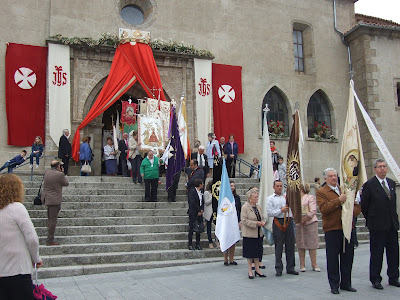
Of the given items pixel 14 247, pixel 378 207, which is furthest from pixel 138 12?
pixel 14 247

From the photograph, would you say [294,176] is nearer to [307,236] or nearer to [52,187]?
[307,236]

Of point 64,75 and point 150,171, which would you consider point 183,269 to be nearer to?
point 150,171

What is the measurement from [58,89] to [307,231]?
10653mm

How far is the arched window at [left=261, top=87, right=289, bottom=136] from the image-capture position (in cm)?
1880

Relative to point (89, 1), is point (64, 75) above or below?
below

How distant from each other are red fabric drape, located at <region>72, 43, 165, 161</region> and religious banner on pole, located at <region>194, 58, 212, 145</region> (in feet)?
5.59

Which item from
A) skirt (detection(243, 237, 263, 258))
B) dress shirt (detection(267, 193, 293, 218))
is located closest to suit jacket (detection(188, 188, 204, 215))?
skirt (detection(243, 237, 263, 258))

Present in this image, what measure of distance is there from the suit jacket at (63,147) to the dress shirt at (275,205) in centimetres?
819

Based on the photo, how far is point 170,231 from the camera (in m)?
10.3

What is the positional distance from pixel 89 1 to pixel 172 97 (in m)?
4.84

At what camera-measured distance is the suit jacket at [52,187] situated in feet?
29.0

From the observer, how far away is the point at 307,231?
8094 millimetres

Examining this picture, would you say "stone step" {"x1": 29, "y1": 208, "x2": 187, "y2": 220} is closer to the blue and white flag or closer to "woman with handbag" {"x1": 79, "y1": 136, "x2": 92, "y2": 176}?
the blue and white flag

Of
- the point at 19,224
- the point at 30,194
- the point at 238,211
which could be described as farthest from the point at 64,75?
the point at 19,224
